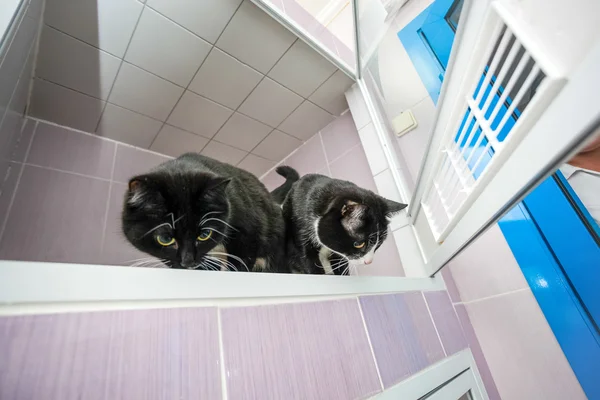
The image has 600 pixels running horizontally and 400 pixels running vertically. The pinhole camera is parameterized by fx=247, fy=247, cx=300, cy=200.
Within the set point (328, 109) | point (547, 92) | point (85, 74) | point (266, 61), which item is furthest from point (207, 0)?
point (547, 92)

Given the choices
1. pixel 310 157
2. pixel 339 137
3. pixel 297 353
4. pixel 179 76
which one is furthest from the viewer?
pixel 310 157

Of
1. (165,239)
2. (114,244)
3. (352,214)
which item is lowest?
(165,239)

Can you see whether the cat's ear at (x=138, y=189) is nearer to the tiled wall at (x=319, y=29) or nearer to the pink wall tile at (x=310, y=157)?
the tiled wall at (x=319, y=29)

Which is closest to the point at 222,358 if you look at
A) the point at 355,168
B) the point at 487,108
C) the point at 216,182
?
the point at 216,182

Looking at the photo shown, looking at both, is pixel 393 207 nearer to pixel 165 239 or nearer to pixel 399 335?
pixel 399 335

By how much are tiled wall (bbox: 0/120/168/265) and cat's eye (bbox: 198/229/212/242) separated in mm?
747

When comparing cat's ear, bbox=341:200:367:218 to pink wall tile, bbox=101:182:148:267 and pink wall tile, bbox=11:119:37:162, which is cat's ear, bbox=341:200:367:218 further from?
pink wall tile, bbox=11:119:37:162

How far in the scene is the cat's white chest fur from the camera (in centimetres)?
97

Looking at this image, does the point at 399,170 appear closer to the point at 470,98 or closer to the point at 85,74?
the point at 470,98

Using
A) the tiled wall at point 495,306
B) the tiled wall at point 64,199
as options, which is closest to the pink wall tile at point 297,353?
the tiled wall at point 495,306

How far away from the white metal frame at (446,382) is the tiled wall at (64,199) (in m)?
1.15

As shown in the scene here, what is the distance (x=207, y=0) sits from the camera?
1.12 m

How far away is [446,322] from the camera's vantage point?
937 mm

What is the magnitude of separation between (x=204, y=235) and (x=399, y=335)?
23.4 inches
